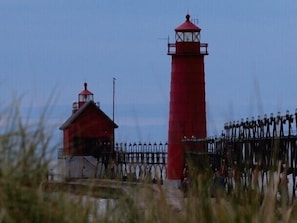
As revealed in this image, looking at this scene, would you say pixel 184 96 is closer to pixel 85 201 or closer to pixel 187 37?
pixel 187 37

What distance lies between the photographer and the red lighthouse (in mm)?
36250

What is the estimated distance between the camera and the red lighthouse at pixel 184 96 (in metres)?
36.2

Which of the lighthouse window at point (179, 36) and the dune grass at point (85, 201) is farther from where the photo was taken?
the lighthouse window at point (179, 36)

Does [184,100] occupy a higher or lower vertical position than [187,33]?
lower

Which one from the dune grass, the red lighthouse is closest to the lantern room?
the red lighthouse

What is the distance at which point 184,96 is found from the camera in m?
36.2

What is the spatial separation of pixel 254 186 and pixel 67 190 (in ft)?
4.73

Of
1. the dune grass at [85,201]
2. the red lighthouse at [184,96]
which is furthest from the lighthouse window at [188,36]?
the dune grass at [85,201]

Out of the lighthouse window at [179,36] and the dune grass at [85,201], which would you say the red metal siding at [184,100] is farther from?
the dune grass at [85,201]

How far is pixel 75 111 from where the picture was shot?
5462 cm

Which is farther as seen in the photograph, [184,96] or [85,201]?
[184,96]

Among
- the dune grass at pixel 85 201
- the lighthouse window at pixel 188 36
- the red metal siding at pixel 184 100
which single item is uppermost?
the lighthouse window at pixel 188 36

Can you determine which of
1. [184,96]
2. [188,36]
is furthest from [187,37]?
[184,96]

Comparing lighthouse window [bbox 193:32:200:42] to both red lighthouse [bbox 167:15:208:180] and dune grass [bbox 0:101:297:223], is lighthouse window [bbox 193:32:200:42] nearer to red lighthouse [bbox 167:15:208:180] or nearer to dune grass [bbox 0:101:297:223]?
red lighthouse [bbox 167:15:208:180]
